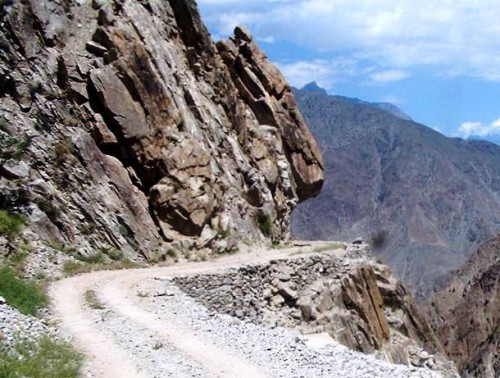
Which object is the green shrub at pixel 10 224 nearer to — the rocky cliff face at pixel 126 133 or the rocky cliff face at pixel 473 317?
the rocky cliff face at pixel 126 133

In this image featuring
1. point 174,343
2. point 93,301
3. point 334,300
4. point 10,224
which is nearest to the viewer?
point 174,343

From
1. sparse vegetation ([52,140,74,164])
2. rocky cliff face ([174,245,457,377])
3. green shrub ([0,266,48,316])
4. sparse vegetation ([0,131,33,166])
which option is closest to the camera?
green shrub ([0,266,48,316])

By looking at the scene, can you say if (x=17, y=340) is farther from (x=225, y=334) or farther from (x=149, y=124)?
(x=149, y=124)

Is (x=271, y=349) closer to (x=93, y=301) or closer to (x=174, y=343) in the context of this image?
(x=174, y=343)

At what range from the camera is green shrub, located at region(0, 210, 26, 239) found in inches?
1049

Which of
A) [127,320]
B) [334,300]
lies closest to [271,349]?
[127,320]

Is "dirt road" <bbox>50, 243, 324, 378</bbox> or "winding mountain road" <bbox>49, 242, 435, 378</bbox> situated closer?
"dirt road" <bbox>50, 243, 324, 378</bbox>

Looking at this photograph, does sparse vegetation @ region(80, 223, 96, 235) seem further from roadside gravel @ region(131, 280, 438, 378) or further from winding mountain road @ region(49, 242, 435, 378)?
roadside gravel @ region(131, 280, 438, 378)

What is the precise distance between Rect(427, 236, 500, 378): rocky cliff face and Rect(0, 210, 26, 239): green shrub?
9455 cm

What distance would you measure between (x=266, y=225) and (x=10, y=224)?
20.9 metres

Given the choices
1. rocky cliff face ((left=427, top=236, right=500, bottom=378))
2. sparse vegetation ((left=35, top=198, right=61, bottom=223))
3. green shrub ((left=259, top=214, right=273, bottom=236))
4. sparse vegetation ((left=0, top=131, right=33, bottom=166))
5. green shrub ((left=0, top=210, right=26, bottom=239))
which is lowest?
rocky cliff face ((left=427, top=236, right=500, bottom=378))

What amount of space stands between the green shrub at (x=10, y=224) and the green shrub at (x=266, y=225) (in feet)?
63.6

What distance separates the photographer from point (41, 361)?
14.9 metres

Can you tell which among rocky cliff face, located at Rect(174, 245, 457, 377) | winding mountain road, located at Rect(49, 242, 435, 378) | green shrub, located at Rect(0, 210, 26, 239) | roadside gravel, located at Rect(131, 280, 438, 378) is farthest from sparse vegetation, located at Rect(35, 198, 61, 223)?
roadside gravel, located at Rect(131, 280, 438, 378)
